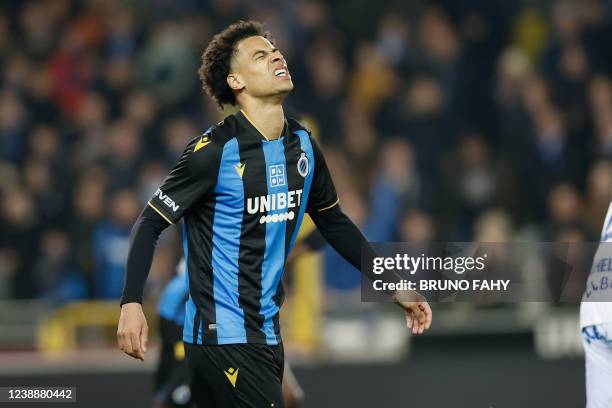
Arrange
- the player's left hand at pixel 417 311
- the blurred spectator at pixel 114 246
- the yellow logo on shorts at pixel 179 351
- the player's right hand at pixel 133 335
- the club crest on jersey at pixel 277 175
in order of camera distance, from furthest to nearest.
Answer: the blurred spectator at pixel 114 246 → the yellow logo on shorts at pixel 179 351 → the player's left hand at pixel 417 311 → the club crest on jersey at pixel 277 175 → the player's right hand at pixel 133 335

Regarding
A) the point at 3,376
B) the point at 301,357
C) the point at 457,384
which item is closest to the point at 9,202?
the point at 3,376

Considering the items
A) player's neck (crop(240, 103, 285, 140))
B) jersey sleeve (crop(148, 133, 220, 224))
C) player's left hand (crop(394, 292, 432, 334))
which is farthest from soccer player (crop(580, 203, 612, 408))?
jersey sleeve (crop(148, 133, 220, 224))

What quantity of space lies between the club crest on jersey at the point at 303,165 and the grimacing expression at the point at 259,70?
27 centimetres

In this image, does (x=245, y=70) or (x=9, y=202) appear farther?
(x=9, y=202)

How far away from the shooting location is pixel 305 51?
11.3m

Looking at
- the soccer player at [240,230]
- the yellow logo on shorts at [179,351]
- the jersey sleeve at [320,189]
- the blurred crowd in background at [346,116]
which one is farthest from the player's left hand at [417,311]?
the blurred crowd in background at [346,116]

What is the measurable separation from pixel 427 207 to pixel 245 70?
533cm

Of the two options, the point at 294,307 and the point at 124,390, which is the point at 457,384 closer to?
the point at 294,307

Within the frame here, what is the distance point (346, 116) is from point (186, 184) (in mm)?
6374

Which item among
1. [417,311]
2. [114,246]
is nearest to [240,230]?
[417,311]

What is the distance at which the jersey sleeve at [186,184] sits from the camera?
4.43 metres

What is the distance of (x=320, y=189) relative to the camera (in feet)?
15.8

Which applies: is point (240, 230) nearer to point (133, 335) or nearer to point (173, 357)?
point (133, 335)

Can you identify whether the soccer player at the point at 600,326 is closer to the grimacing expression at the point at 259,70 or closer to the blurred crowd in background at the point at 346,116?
the grimacing expression at the point at 259,70
